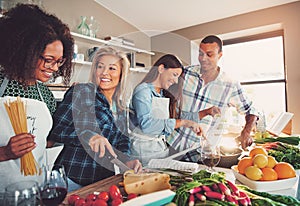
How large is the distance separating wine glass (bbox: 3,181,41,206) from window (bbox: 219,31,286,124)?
1.55 meters

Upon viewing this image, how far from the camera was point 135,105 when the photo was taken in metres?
1.19

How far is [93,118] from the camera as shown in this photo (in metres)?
1.14

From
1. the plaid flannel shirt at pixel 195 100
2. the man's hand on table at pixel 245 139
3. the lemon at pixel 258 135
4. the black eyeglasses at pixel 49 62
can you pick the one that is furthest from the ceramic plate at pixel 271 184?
the black eyeglasses at pixel 49 62

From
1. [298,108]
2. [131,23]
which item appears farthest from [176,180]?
[298,108]

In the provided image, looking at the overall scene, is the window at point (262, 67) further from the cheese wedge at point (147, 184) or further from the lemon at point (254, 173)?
the cheese wedge at point (147, 184)

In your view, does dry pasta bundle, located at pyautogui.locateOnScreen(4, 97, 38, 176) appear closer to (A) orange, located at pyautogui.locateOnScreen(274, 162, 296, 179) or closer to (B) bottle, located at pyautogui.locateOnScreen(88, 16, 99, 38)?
(B) bottle, located at pyautogui.locateOnScreen(88, 16, 99, 38)

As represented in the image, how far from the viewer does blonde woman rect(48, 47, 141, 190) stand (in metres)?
1.11

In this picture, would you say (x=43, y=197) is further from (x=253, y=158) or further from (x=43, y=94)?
(x=253, y=158)

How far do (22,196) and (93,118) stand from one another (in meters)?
0.54

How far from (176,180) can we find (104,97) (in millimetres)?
490

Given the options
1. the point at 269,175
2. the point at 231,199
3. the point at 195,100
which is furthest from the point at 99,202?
the point at 195,100

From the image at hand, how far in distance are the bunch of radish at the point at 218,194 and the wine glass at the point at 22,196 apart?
421mm

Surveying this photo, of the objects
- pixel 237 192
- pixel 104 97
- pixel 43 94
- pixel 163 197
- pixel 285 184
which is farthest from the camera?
pixel 104 97

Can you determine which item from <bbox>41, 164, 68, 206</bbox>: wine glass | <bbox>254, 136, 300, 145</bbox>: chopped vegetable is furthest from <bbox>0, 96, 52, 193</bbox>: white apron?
<bbox>254, 136, 300, 145</bbox>: chopped vegetable
